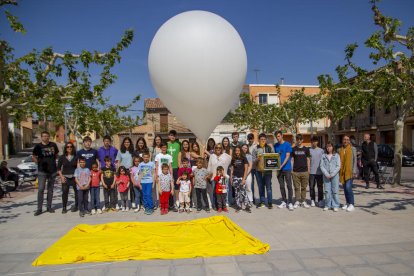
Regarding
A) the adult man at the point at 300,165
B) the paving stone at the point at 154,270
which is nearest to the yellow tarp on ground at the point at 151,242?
the paving stone at the point at 154,270

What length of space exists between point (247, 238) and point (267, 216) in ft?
5.88

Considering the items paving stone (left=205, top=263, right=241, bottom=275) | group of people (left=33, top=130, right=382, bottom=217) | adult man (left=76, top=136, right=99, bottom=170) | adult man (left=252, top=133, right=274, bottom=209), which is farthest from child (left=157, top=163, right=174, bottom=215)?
paving stone (left=205, top=263, right=241, bottom=275)

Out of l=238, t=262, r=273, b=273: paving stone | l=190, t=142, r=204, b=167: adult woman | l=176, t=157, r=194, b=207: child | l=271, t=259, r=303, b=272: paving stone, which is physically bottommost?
l=271, t=259, r=303, b=272: paving stone

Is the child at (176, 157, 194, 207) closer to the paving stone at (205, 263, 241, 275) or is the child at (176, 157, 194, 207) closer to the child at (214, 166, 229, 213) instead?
the child at (214, 166, 229, 213)

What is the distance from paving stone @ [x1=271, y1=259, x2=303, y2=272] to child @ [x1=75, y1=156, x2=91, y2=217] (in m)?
4.58

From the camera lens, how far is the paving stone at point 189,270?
3.71 m

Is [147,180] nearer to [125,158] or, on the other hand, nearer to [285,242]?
[125,158]

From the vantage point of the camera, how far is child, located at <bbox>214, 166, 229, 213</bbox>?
7.06m

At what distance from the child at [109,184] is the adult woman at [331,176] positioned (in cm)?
456

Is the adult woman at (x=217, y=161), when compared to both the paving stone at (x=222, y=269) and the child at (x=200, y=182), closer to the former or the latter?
the child at (x=200, y=182)

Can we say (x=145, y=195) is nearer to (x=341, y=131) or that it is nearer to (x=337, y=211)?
(x=337, y=211)

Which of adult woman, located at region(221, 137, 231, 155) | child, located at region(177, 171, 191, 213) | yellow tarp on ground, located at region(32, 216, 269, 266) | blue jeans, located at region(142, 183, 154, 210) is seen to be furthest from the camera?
adult woman, located at region(221, 137, 231, 155)

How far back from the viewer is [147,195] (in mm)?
7129

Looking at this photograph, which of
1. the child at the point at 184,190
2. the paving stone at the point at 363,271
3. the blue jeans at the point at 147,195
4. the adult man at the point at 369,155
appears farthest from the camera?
the adult man at the point at 369,155
